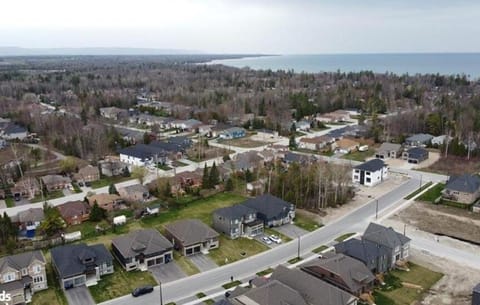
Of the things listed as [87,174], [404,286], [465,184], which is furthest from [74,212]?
[465,184]

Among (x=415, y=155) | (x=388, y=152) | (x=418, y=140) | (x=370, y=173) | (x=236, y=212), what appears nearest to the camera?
(x=236, y=212)

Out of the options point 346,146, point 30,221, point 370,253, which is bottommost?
point 30,221

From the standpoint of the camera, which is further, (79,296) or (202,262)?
(202,262)

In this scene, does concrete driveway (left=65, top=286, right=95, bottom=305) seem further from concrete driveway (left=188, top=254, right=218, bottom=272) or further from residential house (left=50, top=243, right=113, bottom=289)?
concrete driveway (left=188, top=254, right=218, bottom=272)

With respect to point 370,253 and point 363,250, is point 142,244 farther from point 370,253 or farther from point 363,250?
point 370,253

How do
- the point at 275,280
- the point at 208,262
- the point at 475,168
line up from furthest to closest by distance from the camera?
the point at 475,168, the point at 208,262, the point at 275,280

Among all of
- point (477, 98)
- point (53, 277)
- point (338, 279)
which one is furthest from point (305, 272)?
point (477, 98)

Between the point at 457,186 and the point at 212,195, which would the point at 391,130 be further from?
the point at 212,195
